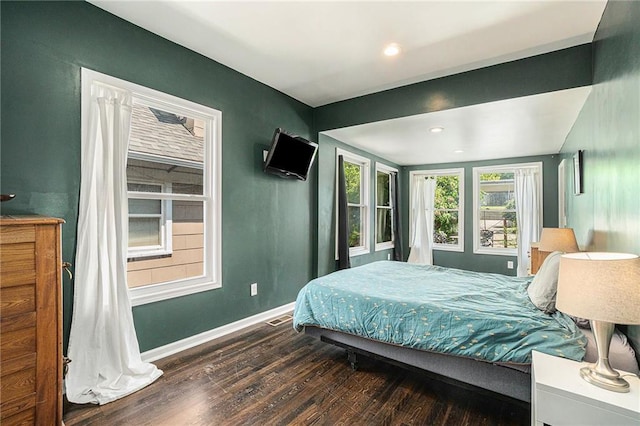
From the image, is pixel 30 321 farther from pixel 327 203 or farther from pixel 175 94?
pixel 327 203

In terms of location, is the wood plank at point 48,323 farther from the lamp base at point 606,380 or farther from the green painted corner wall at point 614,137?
the green painted corner wall at point 614,137

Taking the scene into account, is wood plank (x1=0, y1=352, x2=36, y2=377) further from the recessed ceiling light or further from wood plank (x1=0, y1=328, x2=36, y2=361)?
the recessed ceiling light

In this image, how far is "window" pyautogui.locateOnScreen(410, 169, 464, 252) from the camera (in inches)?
238

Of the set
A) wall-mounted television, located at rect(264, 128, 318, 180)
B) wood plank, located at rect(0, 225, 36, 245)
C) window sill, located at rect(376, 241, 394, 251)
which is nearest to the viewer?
wood plank, located at rect(0, 225, 36, 245)

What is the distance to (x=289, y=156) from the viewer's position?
11.9 ft

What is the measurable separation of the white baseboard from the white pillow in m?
2.59

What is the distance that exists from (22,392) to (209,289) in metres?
1.54

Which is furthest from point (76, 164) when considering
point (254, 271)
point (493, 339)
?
point (493, 339)

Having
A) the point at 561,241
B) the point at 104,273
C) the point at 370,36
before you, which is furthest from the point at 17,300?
the point at 561,241

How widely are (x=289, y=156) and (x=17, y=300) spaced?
8.65 ft

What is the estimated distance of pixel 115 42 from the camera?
233 centimetres

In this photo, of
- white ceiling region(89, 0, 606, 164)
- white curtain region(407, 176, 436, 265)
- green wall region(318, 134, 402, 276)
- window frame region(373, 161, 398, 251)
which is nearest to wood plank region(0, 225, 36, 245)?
white ceiling region(89, 0, 606, 164)

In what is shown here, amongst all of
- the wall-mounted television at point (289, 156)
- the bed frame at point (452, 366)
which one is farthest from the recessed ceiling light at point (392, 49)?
the bed frame at point (452, 366)

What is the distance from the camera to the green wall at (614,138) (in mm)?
1523
